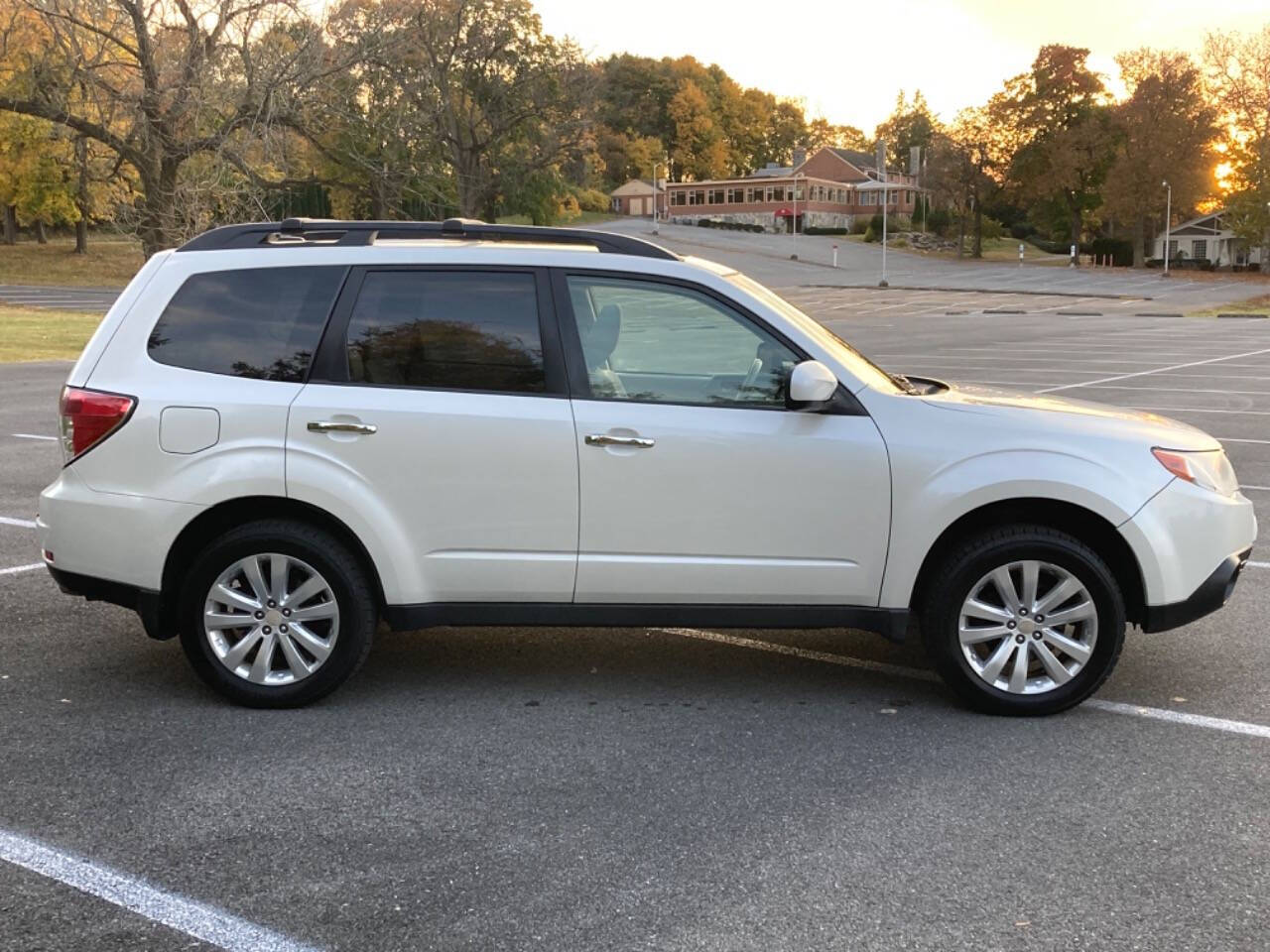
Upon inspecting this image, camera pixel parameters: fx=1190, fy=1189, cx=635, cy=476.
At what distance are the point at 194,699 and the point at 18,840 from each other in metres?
1.29

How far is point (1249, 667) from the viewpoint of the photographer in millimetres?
5363

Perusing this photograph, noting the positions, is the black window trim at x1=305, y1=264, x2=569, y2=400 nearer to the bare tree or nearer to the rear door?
the rear door

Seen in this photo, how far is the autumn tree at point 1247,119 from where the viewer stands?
7244 cm

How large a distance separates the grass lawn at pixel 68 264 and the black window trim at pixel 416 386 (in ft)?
166

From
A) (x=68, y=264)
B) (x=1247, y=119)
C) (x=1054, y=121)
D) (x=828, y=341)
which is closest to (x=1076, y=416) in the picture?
(x=828, y=341)

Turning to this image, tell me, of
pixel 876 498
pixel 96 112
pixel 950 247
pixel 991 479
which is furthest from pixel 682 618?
pixel 950 247

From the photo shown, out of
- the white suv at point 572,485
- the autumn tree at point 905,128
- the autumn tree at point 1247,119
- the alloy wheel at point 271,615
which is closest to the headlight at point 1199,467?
the white suv at point 572,485

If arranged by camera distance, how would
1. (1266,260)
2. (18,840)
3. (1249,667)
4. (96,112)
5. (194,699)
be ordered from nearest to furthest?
(18,840) → (194,699) → (1249,667) → (96,112) → (1266,260)

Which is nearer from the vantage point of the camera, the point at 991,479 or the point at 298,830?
the point at 298,830

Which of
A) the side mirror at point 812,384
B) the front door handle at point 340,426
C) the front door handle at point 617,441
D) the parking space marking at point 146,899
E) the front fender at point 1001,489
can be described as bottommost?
the parking space marking at point 146,899

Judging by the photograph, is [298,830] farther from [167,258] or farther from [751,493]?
[167,258]

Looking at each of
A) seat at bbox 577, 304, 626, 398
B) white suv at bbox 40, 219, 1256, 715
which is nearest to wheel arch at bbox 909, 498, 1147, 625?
white suv at bbox 40, 219, 1256, 715

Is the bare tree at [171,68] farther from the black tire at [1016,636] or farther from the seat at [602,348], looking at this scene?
the black tire at [1016,636]

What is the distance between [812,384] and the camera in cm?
454
